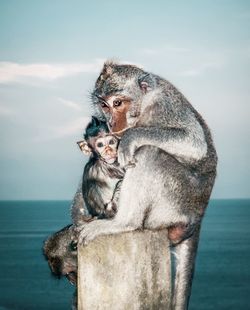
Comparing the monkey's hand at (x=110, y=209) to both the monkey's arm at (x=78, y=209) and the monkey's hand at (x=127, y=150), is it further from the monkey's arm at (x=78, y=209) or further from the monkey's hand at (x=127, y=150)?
the monkey's hand at (x=127, y=150)

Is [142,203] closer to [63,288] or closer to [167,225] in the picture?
[167,225]

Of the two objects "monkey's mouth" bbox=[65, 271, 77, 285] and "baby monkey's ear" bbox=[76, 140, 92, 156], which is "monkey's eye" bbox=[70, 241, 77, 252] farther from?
"baby monkey's ear" bbox=[76, 140, 92, 156]

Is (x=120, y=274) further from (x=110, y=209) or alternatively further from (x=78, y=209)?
(x=78, y=209)

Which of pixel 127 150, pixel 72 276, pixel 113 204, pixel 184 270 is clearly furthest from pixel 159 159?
pixel 72 276

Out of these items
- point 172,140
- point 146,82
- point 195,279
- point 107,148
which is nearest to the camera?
point 107,148

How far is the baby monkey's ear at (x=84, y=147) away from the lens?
263 inches

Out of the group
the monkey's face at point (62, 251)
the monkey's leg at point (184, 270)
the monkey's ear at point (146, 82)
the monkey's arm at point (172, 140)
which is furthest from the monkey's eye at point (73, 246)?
the monkey's ear at point (146, 82)

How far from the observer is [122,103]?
23.4 ft

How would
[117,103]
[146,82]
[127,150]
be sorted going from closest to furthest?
[127,150], [117,103], [146,82]

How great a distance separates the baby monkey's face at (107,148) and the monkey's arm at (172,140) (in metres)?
0.09

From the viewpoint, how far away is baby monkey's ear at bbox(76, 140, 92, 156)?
21.9 ft

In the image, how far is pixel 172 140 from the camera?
698 centimetres

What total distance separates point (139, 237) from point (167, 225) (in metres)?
0.93

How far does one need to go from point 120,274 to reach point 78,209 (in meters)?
1.35
